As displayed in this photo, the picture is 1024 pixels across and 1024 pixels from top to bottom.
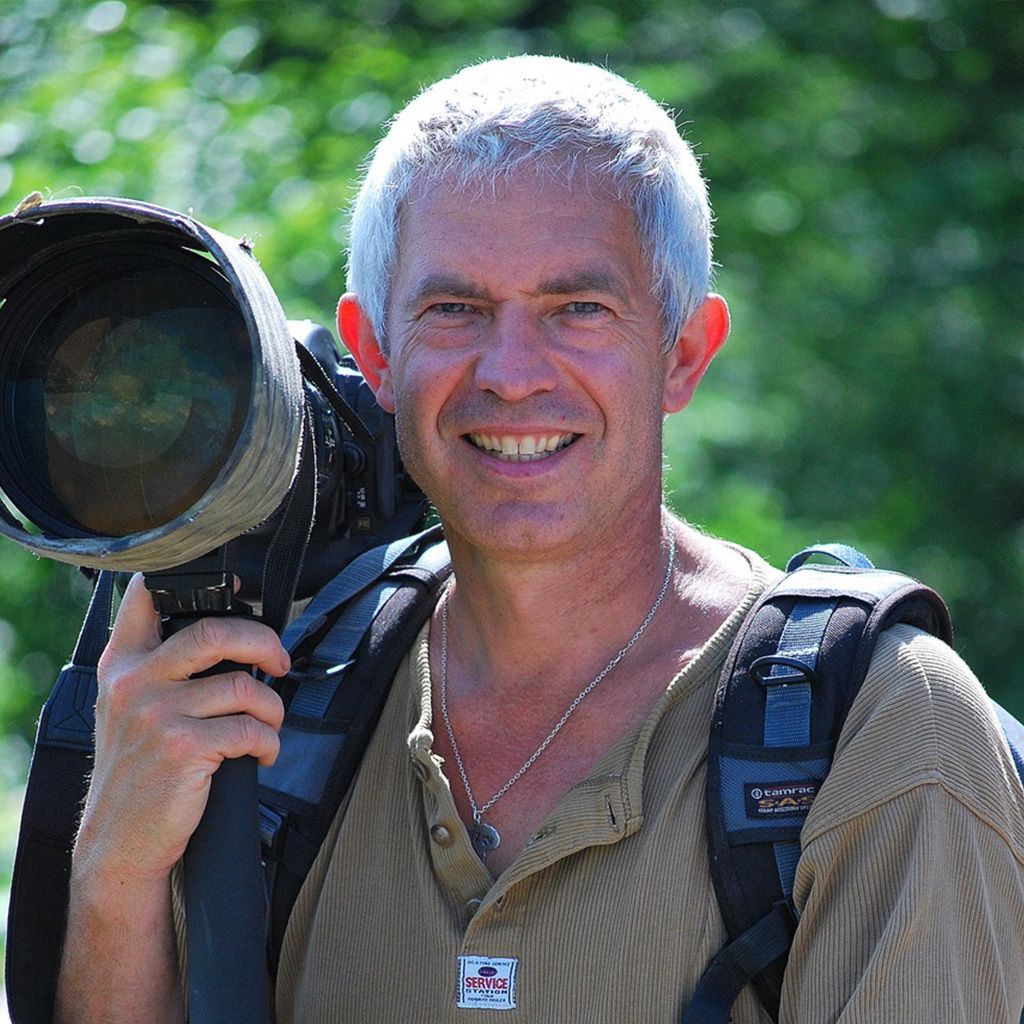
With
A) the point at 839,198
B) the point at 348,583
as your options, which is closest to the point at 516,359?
the point at 348,583

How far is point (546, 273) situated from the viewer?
70.0 inches

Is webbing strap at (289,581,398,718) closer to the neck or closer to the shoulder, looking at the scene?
the neck

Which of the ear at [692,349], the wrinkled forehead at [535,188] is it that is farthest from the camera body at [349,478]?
the ear at [692,349]

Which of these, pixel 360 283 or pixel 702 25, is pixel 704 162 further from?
pixel 360 283

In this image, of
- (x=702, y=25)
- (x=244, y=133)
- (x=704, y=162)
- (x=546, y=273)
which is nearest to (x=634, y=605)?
(x=546, y=273)

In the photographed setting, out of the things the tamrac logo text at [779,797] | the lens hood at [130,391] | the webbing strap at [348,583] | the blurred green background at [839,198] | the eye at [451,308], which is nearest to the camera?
the lens hood at [130,391]

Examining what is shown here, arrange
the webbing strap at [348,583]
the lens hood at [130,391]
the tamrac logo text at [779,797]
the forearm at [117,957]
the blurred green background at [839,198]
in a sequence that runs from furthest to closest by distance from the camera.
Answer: the blurred green background at [839,198] → the webbing strap at [348,583] → the forearm at [117,957] → the tamrac logo text at [779,797] → the lens hood at [130,391]

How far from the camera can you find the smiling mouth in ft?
5.93

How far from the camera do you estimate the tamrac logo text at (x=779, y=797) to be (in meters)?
1.55

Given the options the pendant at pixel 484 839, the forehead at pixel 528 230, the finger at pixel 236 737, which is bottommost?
the pendant at pixel 484 839

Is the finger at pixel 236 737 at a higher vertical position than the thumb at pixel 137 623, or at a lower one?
lower

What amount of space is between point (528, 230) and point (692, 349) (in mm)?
297

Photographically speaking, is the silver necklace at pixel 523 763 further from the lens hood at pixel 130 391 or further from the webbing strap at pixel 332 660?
the lens hood at pixel 130 391

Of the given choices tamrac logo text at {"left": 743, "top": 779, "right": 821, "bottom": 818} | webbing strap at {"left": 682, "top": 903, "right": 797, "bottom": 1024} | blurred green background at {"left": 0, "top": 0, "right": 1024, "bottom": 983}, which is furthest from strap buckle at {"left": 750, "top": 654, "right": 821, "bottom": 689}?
blurred green background at {"left": 0, "top": 0, "right": 1024, "bottom": 983}
